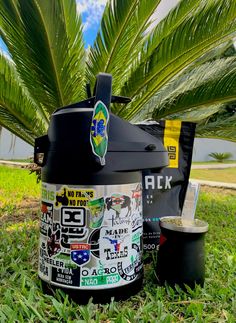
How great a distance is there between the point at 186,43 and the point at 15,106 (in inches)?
46.7

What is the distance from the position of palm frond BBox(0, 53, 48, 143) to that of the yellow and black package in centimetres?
109

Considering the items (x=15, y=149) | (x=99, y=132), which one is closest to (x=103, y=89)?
(x=99, y=132)

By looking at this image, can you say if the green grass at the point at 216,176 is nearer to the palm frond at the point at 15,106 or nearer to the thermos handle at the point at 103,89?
the palm frond at the point at 15,106

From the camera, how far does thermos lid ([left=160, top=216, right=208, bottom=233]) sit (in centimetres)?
110

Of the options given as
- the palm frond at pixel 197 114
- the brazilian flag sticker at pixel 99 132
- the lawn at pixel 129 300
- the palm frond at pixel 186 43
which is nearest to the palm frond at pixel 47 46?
the palm frond at pixel 186 43

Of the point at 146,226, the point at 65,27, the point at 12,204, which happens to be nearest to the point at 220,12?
the point at 65,27

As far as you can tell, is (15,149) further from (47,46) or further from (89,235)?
(89,235)

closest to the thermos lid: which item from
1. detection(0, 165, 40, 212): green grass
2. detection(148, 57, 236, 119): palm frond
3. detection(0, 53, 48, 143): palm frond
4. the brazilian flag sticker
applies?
the brazilian flag sticker

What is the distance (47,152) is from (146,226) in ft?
2.06

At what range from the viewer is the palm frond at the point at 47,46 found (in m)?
1.89

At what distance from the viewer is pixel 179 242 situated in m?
1.11

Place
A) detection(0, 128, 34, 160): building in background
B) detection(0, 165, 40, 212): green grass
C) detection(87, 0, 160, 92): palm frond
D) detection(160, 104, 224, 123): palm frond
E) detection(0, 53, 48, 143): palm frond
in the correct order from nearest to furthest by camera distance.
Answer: detection(87, 0, 160, 92): palm frond, detection(0, 53, 48, 143): palm frond, detection(160, 104, 224, 123): palm frond, detection(0, 165, 40, 212): green grass, detection(0, 128, 34, 160): building in background

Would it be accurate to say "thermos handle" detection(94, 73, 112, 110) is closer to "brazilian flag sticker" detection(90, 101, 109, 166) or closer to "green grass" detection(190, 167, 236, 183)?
"brazilian flag sticker" detection(90, 101, 109, 166)

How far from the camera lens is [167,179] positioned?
5.04ft
